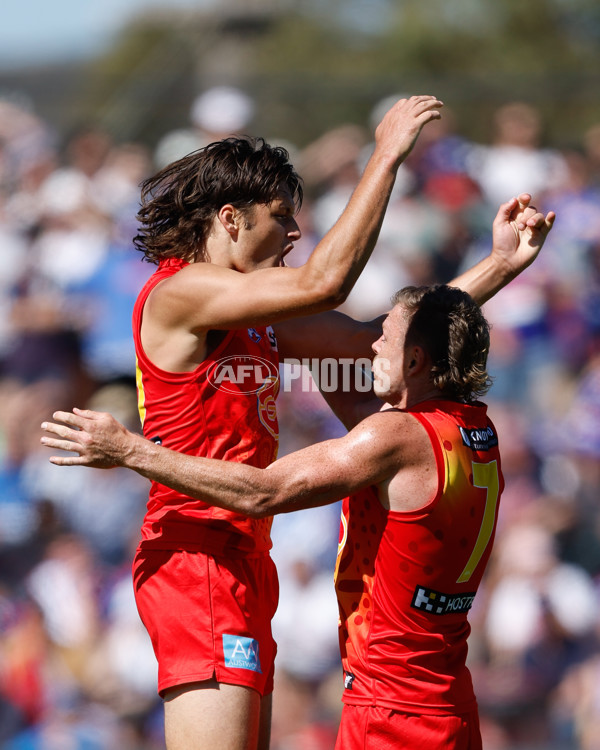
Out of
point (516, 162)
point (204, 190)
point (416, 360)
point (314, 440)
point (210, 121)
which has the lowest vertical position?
point (416, 360)

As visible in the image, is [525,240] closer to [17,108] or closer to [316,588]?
[316,588]

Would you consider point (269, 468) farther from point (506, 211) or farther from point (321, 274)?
point (506, 211)

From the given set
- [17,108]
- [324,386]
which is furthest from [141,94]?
[324,386]

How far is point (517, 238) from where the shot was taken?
408 cm

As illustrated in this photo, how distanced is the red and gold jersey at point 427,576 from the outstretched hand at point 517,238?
32.7 inches

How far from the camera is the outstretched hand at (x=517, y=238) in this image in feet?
13.3

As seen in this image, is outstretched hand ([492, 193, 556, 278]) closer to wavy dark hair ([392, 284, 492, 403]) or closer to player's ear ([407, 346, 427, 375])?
wavy dark hair ([392, 284, 492, 403])

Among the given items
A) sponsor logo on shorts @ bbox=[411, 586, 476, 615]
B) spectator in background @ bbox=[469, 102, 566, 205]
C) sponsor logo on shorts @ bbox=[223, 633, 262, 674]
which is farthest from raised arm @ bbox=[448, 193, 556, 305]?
spectator in background @ bbox=[469, 102, 566, 205]

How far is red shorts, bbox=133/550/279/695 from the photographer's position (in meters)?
3.42

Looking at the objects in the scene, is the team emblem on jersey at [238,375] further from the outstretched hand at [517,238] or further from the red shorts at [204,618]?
the outstretched hand at [517,238]

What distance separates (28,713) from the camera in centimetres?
798

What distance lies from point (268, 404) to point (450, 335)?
2.41 ft

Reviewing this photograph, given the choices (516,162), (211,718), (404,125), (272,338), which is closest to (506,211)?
(404,125)

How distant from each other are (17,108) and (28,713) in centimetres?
594
